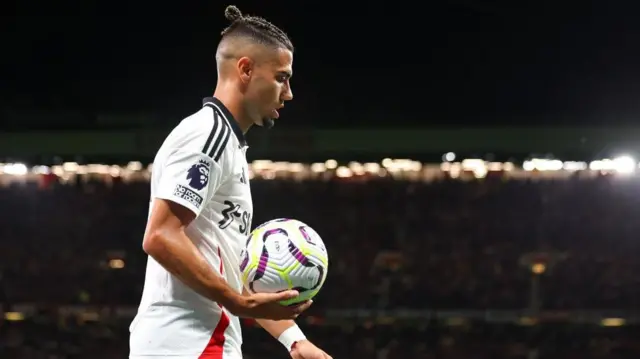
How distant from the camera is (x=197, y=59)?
7.86 metres

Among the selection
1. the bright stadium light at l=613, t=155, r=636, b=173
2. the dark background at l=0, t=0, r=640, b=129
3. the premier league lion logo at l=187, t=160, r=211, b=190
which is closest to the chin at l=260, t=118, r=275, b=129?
the premier league lion logo at l=187, t=160, r=211, b=190

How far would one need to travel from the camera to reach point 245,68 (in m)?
1.99

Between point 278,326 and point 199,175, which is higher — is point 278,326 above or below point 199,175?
below

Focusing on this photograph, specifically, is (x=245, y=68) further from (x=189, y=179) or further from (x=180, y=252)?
(x=180, y=252)

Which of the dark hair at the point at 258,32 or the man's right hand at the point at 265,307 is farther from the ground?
the dark hair at the point at 258,32

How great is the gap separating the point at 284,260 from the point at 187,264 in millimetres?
284

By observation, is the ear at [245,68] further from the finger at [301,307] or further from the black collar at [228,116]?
the finger at [301,307]

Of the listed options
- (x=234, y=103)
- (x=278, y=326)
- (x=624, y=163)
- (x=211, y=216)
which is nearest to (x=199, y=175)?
(x=211, y=216)

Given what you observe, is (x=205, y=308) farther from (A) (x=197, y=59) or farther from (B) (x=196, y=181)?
(A) (x=197, y=59)

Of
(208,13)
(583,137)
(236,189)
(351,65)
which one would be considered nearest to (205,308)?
(236,189)

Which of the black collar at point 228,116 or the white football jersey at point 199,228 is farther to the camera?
the black collar at point 228,116

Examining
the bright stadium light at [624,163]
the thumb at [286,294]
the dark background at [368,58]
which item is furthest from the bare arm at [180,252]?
the bright stadium light at [624,163]

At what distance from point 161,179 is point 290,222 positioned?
15.5 inches

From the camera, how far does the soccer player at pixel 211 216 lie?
1751 millimetres
